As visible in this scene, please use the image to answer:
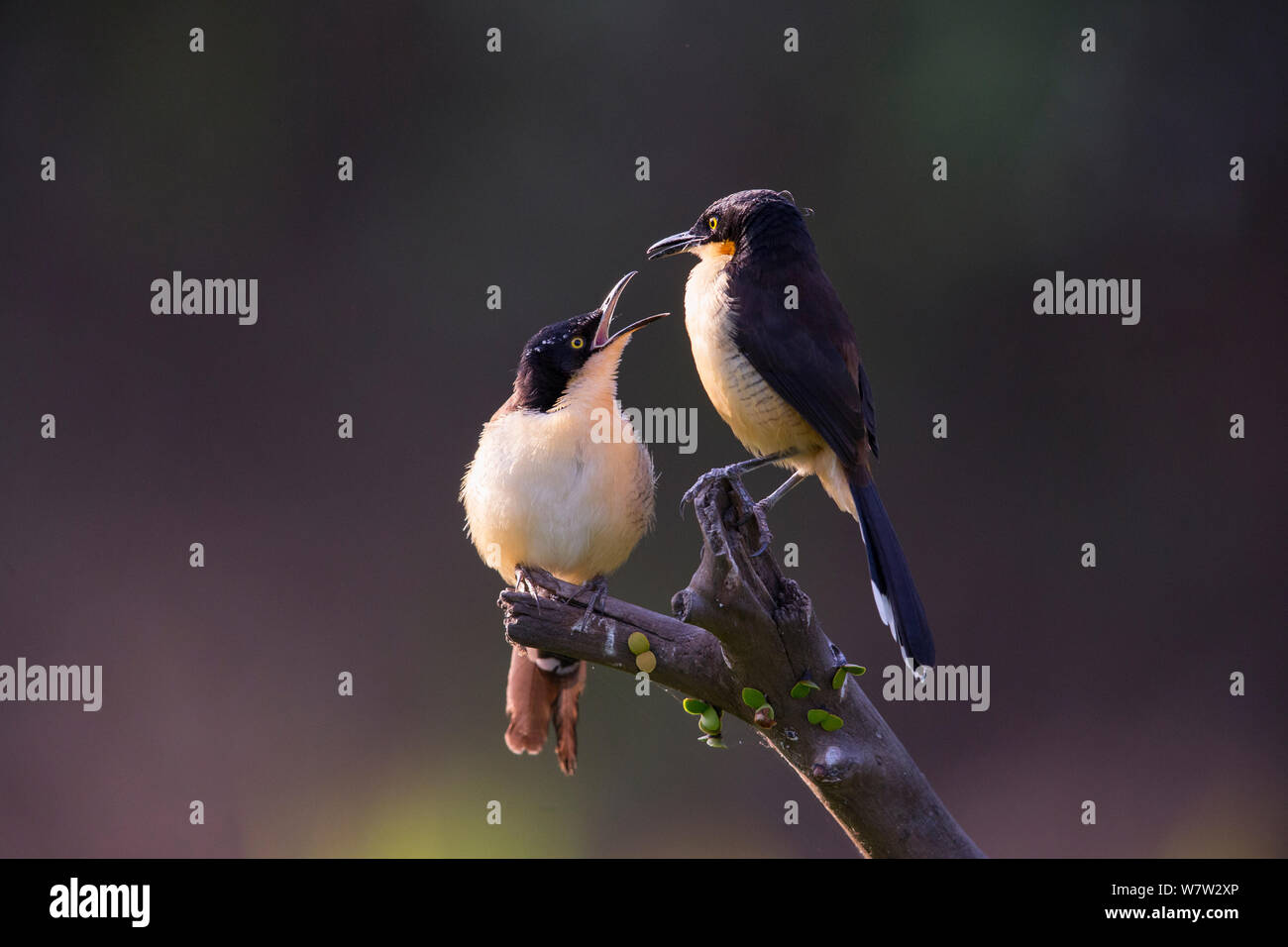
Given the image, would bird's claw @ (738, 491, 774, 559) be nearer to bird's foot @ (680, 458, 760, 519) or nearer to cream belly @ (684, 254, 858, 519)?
bird's foot @ (680, 458, 760, 519)

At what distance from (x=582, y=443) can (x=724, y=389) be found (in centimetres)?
33

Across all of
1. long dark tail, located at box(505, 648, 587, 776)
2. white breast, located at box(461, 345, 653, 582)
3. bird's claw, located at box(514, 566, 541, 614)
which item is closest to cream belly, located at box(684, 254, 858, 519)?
white breast, located at box(461, 345, 653, 582)

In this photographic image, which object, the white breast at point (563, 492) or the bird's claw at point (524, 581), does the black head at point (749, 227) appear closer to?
the white breast at point (563, 492)

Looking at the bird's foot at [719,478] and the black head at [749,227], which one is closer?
the bird's foot at [719,478]

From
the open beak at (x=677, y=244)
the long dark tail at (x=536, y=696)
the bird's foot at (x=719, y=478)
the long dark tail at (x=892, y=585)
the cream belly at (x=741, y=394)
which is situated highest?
the open beak at (x=677, y=244)

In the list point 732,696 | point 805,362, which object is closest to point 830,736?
point 732,696

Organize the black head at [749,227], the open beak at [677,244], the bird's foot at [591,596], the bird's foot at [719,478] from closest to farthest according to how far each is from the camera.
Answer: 1. the bird's foot at [719,478]
2. the bird's foot at [591,596]
3. the black head at [749,227]
4. the open beak at [677,244]

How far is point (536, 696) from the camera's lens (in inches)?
109

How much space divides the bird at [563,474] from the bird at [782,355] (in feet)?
0.55

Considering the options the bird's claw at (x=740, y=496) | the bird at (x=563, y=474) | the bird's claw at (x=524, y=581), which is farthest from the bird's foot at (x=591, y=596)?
the bird's claw at (x=740, y=496)

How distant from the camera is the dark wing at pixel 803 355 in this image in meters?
2.50

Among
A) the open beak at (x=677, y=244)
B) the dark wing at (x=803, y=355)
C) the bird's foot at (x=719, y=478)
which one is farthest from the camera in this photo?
the open beak at (x=677, y=244)

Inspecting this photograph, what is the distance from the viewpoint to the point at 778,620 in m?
2.22

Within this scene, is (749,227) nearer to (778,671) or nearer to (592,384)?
(592,384)
